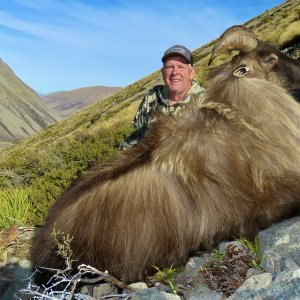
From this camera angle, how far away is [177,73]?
6.70 m

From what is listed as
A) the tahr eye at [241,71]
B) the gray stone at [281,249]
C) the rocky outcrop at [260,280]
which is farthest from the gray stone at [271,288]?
the tahr eye at [241,71]

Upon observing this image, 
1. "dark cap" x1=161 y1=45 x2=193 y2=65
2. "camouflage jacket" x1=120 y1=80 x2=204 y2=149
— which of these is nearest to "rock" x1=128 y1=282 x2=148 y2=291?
"camouflage jacket" x1=120 y1=80 x2=204 y2=149

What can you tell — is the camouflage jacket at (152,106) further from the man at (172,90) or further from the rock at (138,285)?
the rock at (138,285)

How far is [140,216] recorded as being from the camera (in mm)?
4395

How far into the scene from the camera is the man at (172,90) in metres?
6.67

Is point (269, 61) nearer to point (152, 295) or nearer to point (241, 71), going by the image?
point (241, 71)

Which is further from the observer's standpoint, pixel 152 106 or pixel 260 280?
pixel 152 106

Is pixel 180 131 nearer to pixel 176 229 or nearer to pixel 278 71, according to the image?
pixel 176 229

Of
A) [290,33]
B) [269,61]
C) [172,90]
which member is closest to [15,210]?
[172,90]

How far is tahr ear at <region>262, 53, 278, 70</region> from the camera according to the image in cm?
656

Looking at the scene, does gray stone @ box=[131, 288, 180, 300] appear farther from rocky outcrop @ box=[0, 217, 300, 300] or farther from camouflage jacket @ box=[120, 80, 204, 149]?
camouflage jacket @ box=[120, 80, 204, 149]

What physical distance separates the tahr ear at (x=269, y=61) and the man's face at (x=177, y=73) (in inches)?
41.1

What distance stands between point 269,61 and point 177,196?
9.99 ft

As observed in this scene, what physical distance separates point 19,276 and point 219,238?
3.01 m
